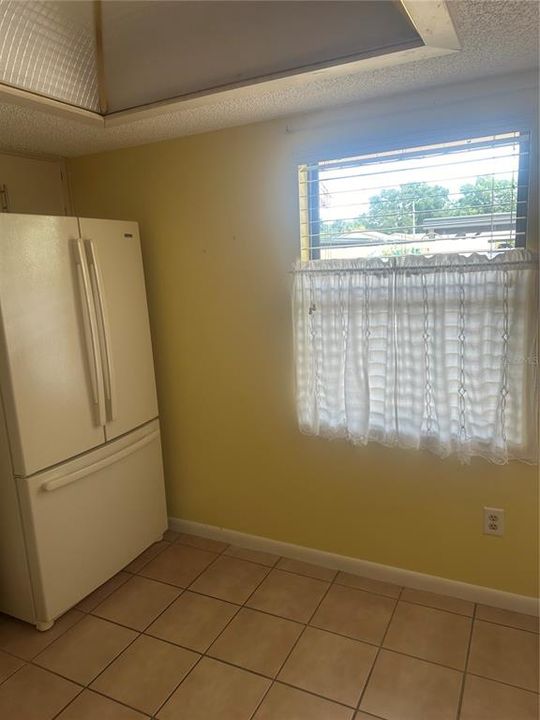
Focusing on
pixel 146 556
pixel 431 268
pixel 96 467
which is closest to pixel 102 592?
pixel 146 556

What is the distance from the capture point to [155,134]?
232 cm

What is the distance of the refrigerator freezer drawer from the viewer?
2033 millimetres

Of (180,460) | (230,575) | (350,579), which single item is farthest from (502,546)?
(180,460)

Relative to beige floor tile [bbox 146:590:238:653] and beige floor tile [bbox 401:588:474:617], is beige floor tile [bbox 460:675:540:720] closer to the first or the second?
beige floor tile [bbox 401:588:474:617]

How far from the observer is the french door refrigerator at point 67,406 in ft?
6.36

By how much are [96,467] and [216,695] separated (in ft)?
3.41

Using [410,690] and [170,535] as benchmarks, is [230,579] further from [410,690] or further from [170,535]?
[410,690]

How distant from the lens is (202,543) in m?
2.74

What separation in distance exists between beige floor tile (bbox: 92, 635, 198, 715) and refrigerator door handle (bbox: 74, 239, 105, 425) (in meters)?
0.96

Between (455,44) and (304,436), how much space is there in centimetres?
163

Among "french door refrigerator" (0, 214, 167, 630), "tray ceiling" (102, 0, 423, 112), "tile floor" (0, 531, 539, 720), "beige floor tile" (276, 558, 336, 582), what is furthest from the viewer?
"beige floor tile" (276, 558, 336, 582)

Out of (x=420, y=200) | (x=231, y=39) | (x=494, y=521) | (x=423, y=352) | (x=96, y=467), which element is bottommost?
(x=494, y=521)

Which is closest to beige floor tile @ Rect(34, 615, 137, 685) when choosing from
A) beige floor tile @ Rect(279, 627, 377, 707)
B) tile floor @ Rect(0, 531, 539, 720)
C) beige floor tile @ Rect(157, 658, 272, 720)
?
tile floor @ Rect(0, 531, 539, 720)

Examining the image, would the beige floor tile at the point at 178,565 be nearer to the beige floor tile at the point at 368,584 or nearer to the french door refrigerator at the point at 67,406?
the french door refrigerator at the point at 67,406
